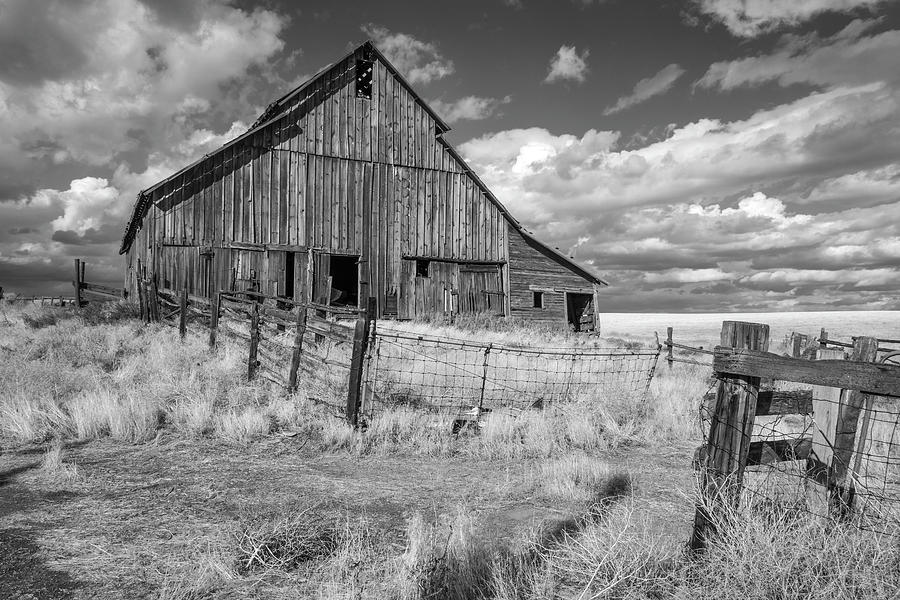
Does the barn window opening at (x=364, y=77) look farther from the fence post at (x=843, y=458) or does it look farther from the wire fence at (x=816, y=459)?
the fence post at (x=843, y=458)

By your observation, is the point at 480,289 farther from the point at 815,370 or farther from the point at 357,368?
the point at 815,370

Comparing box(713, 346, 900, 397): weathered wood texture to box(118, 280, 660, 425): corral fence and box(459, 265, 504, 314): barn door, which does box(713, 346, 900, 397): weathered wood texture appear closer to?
box(118, 280, 660, 425): corral fence

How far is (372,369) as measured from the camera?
39.6 feet

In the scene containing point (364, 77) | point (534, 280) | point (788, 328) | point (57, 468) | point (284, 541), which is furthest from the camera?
point (788, 328)

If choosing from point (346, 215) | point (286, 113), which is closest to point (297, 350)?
point (346, 215)

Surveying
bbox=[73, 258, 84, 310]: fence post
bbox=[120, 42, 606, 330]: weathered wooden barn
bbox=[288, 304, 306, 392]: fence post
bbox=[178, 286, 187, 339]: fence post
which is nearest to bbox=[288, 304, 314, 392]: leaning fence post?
bbox=[288, 304, 306, 392]: fence post

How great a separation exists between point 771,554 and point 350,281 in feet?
81.5

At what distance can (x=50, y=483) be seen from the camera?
20.2ft

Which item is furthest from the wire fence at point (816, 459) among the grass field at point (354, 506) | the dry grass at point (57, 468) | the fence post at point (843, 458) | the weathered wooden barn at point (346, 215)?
the weathered wooden barn at point (346, 215)

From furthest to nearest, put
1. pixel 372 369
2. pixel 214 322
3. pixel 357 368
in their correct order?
pixel 214 322 < pixel 372 369 < pixel 357 368

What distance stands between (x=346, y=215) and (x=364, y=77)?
5308 millimetres

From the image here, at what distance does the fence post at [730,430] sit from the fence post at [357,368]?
530 centimetres

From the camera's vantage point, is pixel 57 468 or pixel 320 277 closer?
pixel 57 468

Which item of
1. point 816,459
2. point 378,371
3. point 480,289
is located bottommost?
point 378,371
